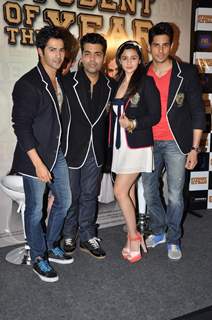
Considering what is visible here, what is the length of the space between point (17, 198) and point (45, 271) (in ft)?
1.82

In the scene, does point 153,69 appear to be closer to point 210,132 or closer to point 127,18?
point 127,18

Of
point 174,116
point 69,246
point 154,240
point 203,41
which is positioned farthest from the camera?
point 203,41

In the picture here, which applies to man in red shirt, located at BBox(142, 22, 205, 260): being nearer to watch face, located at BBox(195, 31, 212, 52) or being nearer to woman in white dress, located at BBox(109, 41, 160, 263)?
woman in white dress, located at BBox(109, 41, 160, 263)

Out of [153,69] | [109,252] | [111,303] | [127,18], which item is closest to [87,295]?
[111,303]

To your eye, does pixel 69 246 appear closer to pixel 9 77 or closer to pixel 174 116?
pixel 174 116

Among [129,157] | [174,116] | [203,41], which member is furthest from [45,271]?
[203,41]

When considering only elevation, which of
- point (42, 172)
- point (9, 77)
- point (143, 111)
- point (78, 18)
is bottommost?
point (42, 172)

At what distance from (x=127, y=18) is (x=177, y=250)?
6.71ft

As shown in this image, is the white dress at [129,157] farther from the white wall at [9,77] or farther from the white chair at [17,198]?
the white wall at [9,77]

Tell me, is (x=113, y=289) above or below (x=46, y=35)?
below

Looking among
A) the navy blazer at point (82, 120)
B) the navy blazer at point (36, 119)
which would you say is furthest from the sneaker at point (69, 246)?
the navy blazer at point (36, 119)

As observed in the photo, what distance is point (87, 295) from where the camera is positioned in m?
2.17

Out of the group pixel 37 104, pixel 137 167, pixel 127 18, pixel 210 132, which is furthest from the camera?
pixel 210 132

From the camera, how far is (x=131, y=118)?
2350 mm
